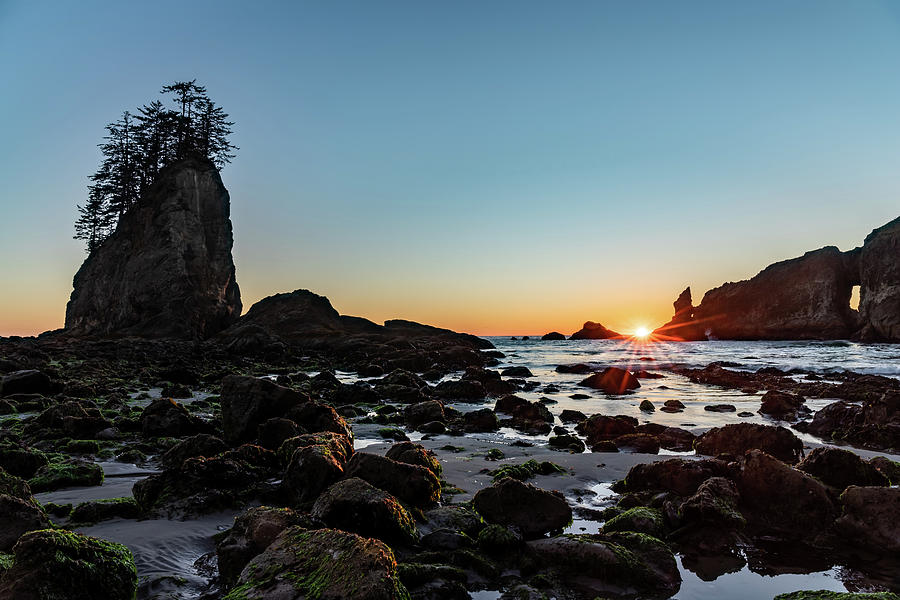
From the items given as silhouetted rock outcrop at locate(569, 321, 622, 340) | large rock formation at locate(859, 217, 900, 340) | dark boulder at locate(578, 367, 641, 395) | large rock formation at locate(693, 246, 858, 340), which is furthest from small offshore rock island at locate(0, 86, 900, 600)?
silhouetted rock outcrop at locate(569, 321, 622, 340)

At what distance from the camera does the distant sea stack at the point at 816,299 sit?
63500mm

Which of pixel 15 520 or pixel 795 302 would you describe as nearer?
pixel 15 520

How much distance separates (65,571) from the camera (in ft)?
10.1

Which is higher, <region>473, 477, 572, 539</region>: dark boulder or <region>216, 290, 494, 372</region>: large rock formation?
<region>216, 290, 494, 372</region>: large rock formation

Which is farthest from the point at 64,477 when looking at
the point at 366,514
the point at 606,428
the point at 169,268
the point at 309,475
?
the point at 169,268

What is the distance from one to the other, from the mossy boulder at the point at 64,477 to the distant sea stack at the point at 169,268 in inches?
1696

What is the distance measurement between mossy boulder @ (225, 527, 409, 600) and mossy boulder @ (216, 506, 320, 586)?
49cm

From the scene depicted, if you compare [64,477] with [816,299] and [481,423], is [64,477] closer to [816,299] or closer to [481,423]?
[481,423]

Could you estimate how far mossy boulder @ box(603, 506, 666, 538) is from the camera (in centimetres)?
484

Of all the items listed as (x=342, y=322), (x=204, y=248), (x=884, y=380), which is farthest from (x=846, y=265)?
(x=204, y=248)

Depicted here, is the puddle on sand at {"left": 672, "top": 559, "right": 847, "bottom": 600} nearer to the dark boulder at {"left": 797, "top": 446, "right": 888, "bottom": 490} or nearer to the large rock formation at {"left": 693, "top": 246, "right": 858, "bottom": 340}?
the dark boulder at {"left": 797, "top": 446, "right": 888, "bottom": 490}

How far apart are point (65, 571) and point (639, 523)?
4.86 meters

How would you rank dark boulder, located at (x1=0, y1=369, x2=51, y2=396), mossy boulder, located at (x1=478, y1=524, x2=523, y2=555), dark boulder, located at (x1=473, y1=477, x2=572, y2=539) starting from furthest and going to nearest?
dark boulder, located at (x1=0, y1=369, x2=51, y2=396) < dark boulder, located at (x1=473, y1=477, x2=572, y2=539) < mossy boulder, located at (x1=478, y1=524, x2=523, y2=555)

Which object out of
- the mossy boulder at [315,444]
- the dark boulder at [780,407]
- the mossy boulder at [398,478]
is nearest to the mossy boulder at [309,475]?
the mossy boulder at [398,478]
